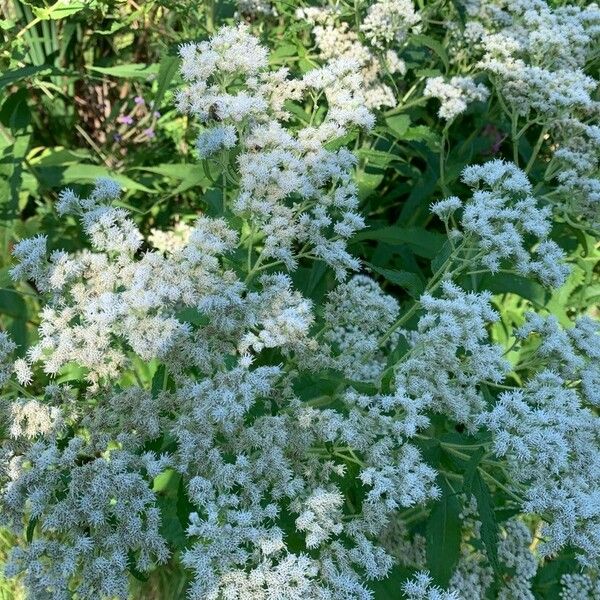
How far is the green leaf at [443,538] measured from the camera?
2.79 metres

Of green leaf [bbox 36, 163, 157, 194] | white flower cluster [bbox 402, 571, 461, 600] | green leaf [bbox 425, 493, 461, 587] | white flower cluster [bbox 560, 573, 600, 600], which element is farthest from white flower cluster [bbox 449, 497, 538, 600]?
green leaf [bbox 36, 163, 157, 194]

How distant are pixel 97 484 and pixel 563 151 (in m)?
3.02

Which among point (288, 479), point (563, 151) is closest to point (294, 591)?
point (288, 479)

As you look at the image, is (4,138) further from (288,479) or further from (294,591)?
(294,591)

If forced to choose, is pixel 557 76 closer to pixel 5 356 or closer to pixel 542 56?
pixel 542 56

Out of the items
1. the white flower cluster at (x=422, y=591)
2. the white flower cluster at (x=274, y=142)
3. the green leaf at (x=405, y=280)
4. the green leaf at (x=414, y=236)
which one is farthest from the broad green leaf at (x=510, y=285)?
the white flower cluster at (x=422, y=591)

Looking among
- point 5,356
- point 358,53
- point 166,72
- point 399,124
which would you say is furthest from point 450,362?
point 166,72

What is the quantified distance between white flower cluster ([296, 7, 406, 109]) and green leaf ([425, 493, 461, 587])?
90.3 inches

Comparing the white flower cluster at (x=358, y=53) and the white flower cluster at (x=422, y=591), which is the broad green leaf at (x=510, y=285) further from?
the white flower cluster at (x=422, y=591)

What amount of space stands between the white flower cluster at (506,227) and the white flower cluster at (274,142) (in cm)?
51

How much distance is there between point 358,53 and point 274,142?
1.30m

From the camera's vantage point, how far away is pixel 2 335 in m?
2.61

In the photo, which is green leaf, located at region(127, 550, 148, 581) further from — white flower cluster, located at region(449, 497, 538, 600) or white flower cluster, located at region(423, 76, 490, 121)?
white flower cluster, located at region(423, 76, 490, 121)

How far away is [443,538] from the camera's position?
2.80m
